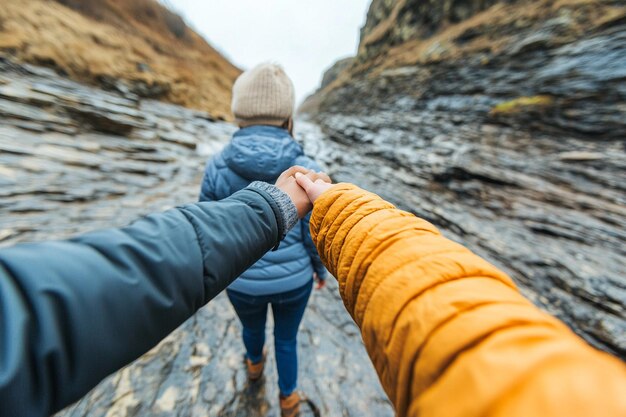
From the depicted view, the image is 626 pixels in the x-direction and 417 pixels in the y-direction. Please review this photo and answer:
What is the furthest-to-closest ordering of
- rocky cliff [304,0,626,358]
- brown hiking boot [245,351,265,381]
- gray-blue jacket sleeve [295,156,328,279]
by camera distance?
rocky cliff [304,0,626,358]
brown hiking boot [245,351,265,381]
gray-blue jacket sleeve [295,156,328,279]

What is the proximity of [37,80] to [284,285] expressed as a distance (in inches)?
416

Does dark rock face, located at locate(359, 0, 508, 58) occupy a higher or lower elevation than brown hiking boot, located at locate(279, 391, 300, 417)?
higher

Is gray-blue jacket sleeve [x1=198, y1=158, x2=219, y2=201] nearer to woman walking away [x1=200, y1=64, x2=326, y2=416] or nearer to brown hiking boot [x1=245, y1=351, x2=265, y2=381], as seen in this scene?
woman walking away [x1=200, y1=64, x2=326, y2=416]

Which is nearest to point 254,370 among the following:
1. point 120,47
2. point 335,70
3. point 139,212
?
point 139,212

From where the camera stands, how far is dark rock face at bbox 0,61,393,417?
7.11 feet

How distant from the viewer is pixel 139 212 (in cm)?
467

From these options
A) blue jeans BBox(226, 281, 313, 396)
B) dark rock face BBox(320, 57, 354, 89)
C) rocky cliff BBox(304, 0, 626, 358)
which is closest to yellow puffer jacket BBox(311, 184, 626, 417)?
blue jeans BBox(226, 281, 313, 396)

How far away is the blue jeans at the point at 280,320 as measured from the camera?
69.0 inches

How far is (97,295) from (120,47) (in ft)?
56.1

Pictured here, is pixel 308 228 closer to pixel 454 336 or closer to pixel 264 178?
pixel 264 178

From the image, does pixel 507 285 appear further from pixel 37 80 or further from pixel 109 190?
pixel 37 80

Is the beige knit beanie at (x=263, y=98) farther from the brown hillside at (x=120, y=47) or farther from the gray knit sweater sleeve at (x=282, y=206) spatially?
the brown hillside at (x=120, y=47)

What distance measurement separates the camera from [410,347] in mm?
564

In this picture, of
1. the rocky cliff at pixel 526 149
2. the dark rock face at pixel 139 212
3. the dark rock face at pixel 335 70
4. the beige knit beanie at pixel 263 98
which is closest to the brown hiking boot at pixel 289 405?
the dark rock face at pixel 139 212
